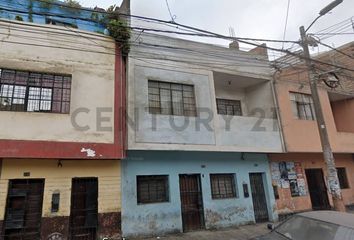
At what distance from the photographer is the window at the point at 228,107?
1354 cm

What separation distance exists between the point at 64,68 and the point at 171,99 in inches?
165

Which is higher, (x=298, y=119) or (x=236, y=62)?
(x=236, y=62)

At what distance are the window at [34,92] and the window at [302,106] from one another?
11002 mm

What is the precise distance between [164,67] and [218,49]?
125 inches

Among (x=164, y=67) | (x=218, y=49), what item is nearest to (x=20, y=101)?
(x=164, y=67)

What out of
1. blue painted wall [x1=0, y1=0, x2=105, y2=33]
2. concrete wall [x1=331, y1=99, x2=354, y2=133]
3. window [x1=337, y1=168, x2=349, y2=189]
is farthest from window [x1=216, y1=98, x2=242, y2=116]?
concrete wall [x1=331, y1=99, x2=354, y2=133]

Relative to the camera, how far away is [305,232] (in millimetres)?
5020

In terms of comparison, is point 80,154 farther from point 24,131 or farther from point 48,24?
point 48,24

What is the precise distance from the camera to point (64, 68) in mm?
9031

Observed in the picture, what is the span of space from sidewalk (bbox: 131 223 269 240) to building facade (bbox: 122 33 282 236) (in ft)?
1.24

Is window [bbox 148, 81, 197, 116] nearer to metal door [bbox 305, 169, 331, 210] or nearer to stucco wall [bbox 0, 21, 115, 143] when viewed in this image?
stucco wall [bbox 0, 21, 115, 143]

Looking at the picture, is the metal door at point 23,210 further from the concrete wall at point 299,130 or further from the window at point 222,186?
the concrete wall at point 299,130

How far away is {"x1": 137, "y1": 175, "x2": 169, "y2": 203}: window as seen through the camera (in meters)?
9.98

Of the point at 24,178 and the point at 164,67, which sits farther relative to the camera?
the point at 164,67
